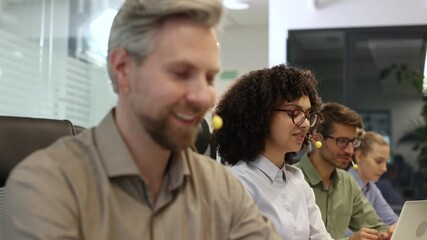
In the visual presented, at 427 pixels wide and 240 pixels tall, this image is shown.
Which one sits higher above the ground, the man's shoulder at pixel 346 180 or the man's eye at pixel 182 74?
the man's eye at pixel 182 74

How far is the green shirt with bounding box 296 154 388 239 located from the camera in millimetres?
2152

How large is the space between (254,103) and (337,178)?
68cm

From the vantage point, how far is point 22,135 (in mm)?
1268

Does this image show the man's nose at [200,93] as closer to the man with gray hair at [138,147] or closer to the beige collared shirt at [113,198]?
the man with gray hair at [138,147]

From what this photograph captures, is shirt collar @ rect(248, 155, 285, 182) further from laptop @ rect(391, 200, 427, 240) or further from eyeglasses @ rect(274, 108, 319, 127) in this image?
laptop @ rect(391, 200, 427, 240)

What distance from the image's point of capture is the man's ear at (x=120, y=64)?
0.90m

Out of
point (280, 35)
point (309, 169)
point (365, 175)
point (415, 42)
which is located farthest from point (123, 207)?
point (415, 42)

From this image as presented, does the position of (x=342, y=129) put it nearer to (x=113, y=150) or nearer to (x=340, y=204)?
(x=340, y=204)

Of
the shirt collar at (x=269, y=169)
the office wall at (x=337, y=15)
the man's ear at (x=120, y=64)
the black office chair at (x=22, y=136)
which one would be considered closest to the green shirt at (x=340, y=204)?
the shirt collar at (x=269, y=169)

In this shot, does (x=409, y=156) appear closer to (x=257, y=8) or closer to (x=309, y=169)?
(x=257, y=8)

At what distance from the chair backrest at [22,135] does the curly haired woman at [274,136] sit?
605mm

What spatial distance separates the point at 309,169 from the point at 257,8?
345cm

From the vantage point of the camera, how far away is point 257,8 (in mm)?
5379

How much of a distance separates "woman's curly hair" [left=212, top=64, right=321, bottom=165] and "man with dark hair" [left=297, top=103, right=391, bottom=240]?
0.34 metres
